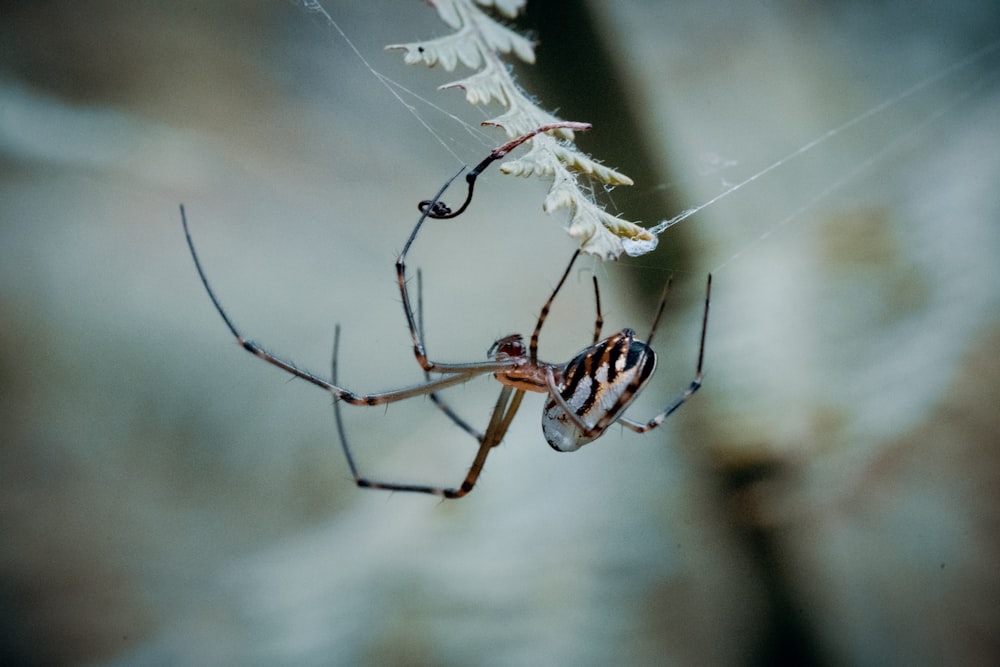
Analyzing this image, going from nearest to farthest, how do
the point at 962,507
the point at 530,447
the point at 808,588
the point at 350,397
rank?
1. the point at 350,397
2. the point at 962,507
3. the point at 808,588
4. the point at 530,447

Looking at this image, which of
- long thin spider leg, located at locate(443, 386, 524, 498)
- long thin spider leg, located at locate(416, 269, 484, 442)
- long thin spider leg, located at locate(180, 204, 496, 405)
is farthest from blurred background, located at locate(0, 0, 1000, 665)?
long thin spider leg, located at locate(180, 204, 496, 405)

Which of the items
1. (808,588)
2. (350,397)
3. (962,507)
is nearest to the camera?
(350,397)

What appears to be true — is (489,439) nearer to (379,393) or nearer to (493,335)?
(379,393)

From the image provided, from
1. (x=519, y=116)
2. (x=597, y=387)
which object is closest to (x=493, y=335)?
(x=597, y=387)

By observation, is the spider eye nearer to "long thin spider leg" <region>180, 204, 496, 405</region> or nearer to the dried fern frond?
"long thin spider leg" <region>180, 204, 496, 405</region>

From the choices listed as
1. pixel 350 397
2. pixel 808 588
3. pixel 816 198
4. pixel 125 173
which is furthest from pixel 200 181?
pixel 808 588

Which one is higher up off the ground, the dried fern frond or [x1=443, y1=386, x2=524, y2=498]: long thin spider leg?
the dried fern frond

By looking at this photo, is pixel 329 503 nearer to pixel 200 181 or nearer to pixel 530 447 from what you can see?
pixel 530 447
